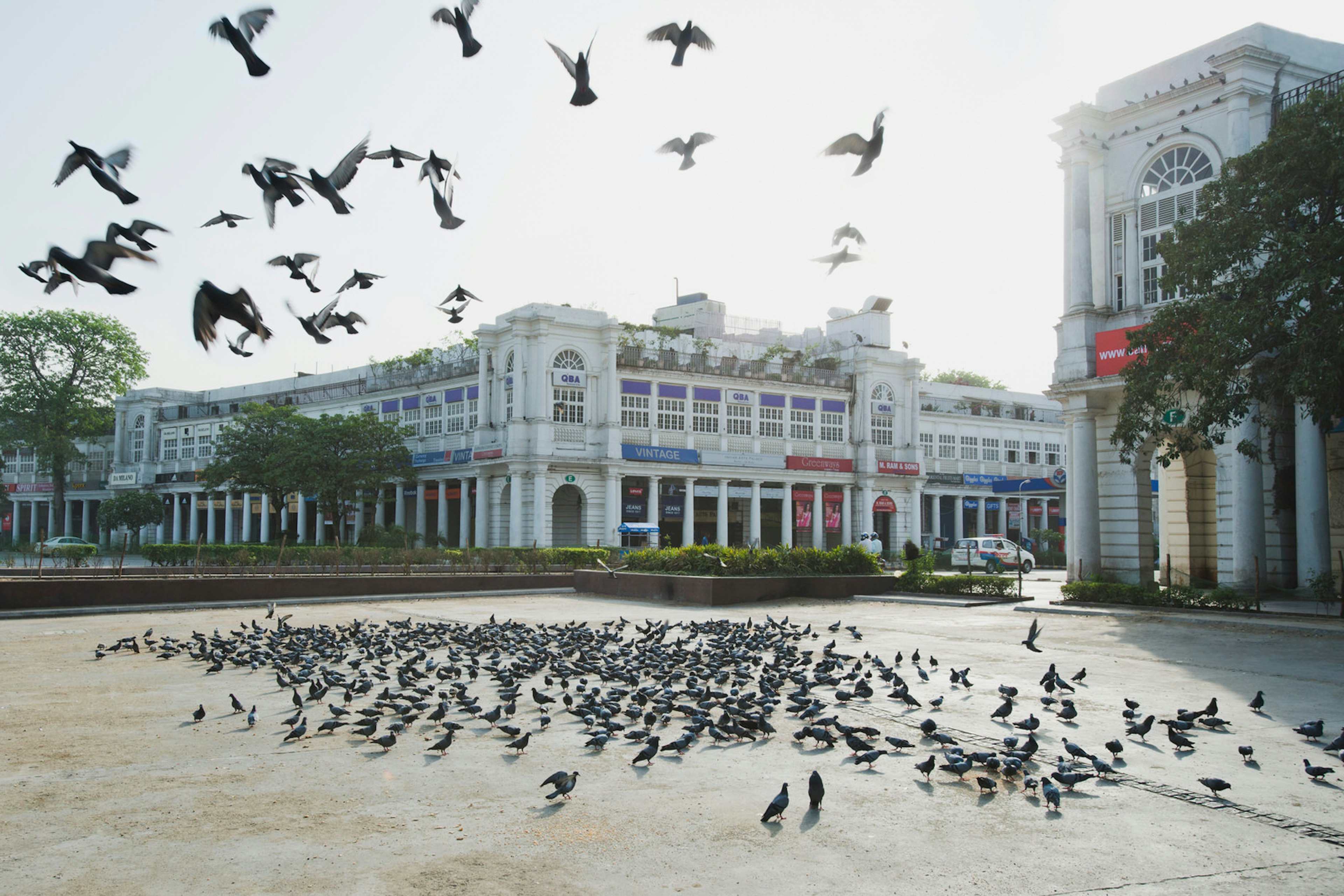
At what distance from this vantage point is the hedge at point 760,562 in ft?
84.7

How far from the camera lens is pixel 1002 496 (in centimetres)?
7375

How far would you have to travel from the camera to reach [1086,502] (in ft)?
92.8

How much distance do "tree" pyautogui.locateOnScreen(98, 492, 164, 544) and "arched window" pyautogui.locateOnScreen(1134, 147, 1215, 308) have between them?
2390 inches

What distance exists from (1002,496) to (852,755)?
6922cm

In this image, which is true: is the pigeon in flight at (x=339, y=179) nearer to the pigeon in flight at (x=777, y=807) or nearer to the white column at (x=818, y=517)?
the pigeon in flight at (x=777, y=807)

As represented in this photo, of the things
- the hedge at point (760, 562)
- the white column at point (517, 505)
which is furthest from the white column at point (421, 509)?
the hedge at point (760, 562)

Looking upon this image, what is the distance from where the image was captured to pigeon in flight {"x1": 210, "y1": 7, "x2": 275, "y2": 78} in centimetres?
674

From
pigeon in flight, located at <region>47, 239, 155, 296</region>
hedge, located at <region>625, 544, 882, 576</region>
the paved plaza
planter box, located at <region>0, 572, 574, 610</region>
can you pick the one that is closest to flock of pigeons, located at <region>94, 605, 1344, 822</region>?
the paved plaza

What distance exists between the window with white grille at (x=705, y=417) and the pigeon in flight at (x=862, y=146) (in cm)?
4821

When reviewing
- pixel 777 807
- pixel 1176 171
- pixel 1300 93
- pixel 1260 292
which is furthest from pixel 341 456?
pixel 777 807

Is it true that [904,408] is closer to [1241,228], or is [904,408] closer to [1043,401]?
[1043,401]

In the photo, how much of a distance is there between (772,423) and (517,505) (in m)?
16.9

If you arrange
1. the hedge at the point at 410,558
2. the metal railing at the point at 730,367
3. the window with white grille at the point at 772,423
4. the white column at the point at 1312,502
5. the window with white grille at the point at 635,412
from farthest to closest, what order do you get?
the window with white grille at the point at 772,423
the metal railing at the point at 730,367
the window with white grille at the point at 635,412
the hedge at the point at 410,558
the white column at the point at 1312,502

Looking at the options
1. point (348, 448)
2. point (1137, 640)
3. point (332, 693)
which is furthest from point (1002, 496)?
point (332, 693)
